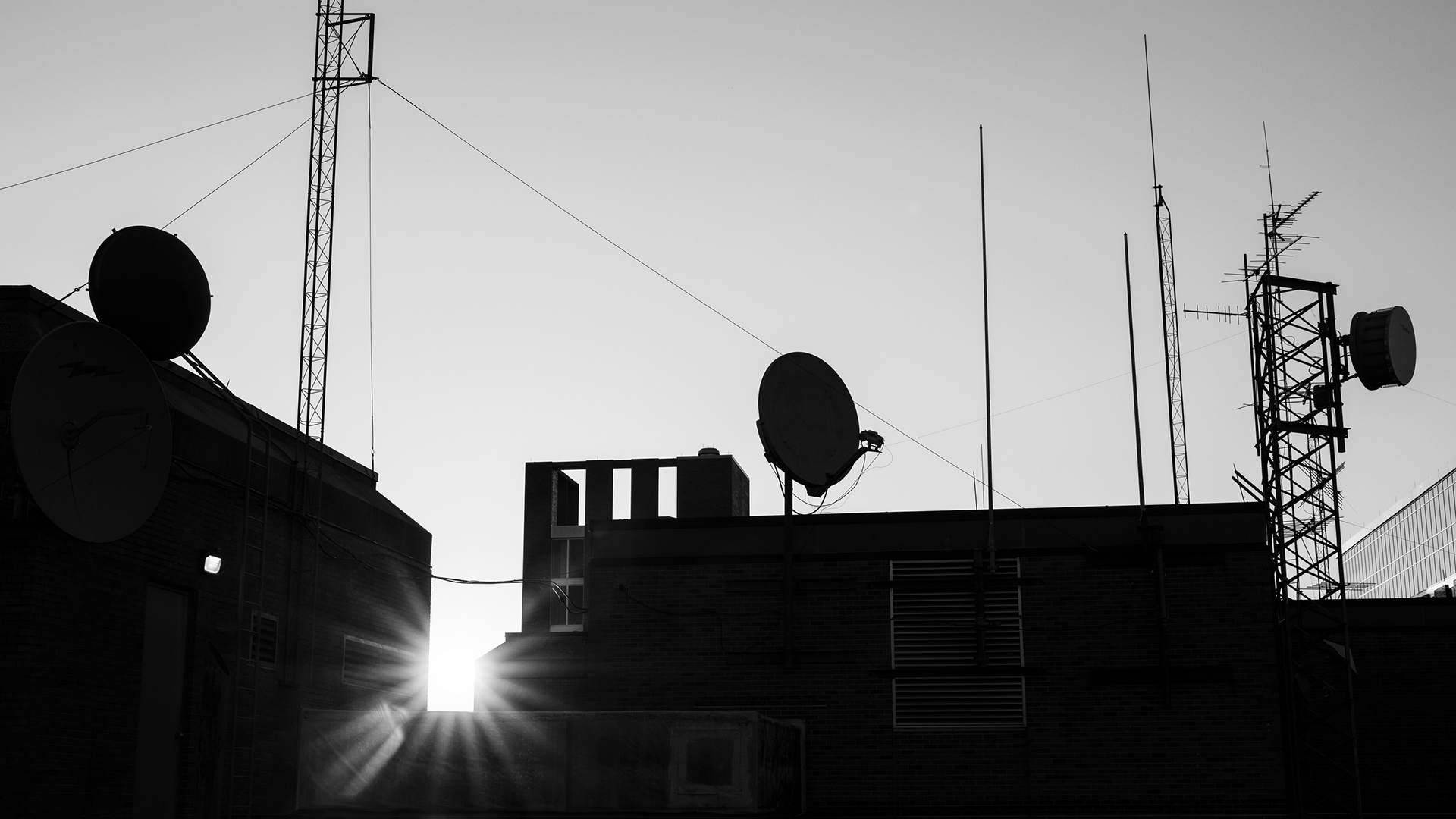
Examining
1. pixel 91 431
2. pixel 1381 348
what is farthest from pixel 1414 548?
pixel 91 431

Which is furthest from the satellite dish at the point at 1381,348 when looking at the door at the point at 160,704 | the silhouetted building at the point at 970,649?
the door at the point at 160,704

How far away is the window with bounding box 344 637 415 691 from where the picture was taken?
21000mm

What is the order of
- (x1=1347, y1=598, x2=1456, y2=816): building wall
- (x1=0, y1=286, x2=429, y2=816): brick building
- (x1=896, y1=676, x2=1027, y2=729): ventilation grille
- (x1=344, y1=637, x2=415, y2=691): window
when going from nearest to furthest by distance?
(x1=0, y1=286, x2=429, y2=816): brick building → (x1=896, y1=676, x2=1027, y2=729): ventilation grille → (x1=344, y1=637, x2=415, y2=691): window → (x1=1347, y1=598, x2=1456, y2=816): building wall

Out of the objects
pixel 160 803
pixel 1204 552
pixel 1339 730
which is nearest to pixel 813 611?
pixel 1204 552

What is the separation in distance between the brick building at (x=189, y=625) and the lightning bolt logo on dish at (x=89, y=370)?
2.82 ft

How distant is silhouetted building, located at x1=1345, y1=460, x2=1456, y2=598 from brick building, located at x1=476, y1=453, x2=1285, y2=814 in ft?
188

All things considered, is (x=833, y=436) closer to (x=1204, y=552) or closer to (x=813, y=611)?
(x=813, y=611)

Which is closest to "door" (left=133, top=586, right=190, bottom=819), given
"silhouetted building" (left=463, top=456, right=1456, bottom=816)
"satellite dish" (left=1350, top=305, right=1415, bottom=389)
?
"silhouetted building" (left=463, top=456, right=1456, bottom=816)

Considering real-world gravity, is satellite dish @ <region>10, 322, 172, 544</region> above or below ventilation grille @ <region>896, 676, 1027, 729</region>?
above

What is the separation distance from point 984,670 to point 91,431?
40.6ft

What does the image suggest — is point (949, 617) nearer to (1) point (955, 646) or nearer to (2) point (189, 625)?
(1) point (955, 646)

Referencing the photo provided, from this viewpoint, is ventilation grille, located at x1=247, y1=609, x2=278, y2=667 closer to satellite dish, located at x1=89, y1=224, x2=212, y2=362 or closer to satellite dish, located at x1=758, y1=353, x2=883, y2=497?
satellite dish, located at x1=89, y1=224, x2=212, y2=362

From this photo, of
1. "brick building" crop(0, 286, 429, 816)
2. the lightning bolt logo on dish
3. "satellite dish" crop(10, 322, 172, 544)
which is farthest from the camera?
"brick building" crop(0, 286, 429, 816)

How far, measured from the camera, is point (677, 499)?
50.2 metres
